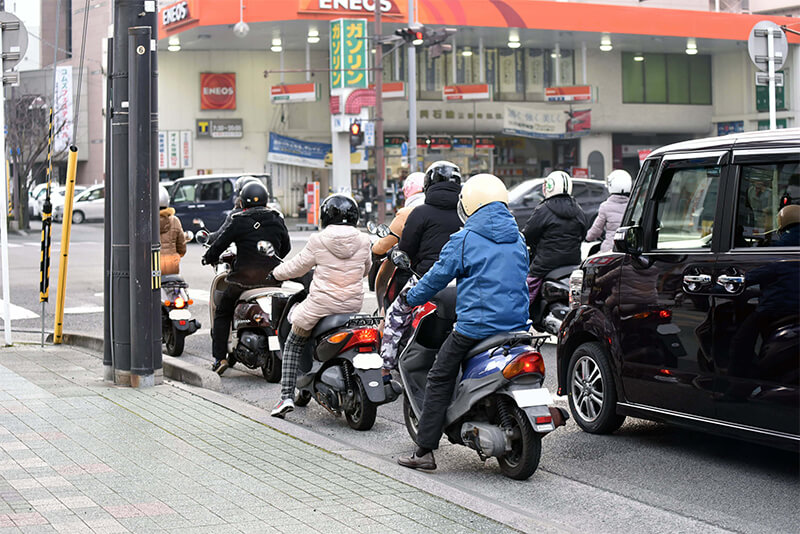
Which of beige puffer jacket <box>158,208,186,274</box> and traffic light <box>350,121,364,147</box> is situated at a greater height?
traffic light <box>350,121,364,147</box>

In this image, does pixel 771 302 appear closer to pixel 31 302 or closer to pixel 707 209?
pixel 707 209

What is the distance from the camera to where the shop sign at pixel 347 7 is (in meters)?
38.7

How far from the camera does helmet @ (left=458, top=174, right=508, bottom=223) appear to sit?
20.4 feet

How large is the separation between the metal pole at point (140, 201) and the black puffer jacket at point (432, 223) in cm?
224

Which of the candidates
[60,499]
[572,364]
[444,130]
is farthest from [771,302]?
[444,130]

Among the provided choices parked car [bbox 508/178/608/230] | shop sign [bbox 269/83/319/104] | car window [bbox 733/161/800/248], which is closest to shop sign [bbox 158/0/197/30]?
shop sign [bbox 269/83/319/104]

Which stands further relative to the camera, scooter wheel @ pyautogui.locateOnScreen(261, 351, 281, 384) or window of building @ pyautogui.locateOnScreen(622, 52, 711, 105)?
window of building @ pyautogui.locateOnScreen(622, 52, 711, 105)

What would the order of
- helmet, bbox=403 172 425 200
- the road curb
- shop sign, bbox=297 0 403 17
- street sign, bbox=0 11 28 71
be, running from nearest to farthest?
the road curb → helmet, bbox=403 172 425 200 → street sign, bbox=0 11 28 71 → shop sign, bbox=297 0 403 17

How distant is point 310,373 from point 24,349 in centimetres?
500

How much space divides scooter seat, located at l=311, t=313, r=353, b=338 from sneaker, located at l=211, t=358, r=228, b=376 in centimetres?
244

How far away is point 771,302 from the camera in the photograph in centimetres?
584

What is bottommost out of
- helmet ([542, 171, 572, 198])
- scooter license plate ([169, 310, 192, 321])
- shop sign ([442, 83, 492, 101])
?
scooter license plate ([169, 310, 192, 321])

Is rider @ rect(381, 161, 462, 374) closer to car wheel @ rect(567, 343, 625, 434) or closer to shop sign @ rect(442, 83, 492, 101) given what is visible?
car wheel @ rect(567, 343, 625, 434)

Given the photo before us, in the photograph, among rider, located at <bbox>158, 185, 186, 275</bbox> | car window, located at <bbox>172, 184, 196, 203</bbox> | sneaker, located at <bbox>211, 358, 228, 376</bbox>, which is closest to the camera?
sneaker, located at <bbox>211, 358, 228, 376</bbox>
